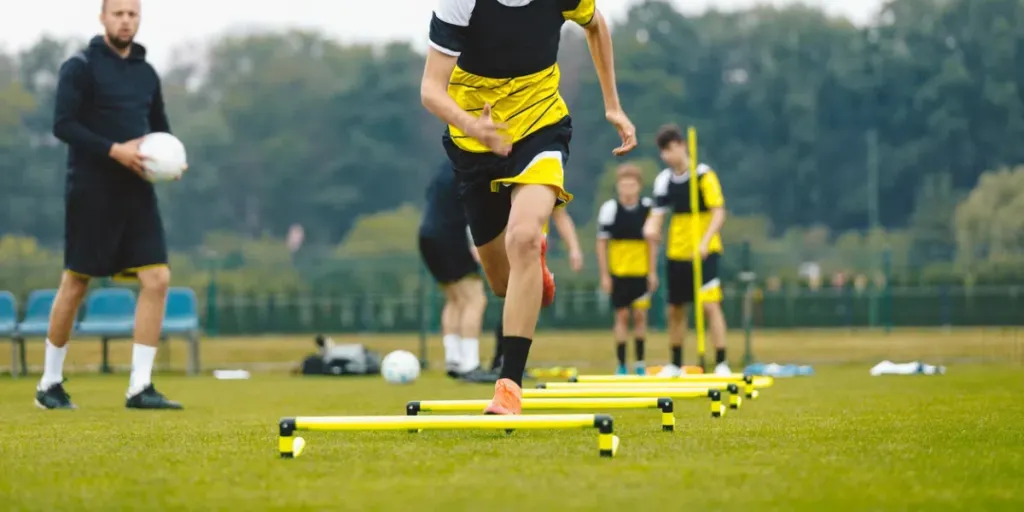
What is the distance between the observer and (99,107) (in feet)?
26.2

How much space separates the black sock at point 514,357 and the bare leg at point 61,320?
11.0ft

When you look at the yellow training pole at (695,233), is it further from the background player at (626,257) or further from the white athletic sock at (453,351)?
the white athletic sock at (453,351)

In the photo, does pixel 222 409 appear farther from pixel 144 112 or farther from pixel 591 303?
pixel 591 303

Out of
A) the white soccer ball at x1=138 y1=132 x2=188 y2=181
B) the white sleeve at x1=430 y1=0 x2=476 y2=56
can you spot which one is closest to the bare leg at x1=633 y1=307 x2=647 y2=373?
the white soccer ball at x1=138 y1=132 x2=188 y2=181

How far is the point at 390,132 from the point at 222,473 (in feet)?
232

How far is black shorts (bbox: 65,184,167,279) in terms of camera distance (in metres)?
7.80

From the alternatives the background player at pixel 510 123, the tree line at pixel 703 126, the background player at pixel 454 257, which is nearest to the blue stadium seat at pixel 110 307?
the background player at pixel 454 257

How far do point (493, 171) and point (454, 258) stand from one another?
5649 mm

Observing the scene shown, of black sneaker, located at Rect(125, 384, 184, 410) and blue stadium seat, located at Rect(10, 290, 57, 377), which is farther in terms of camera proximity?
blue stadium seat, located at Rect(10, 290, 57, 377)

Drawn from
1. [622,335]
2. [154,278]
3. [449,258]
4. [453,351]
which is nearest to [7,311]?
[453,351]

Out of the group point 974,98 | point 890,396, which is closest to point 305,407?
point 890,396

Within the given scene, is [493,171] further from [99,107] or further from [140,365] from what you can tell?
[99,107]

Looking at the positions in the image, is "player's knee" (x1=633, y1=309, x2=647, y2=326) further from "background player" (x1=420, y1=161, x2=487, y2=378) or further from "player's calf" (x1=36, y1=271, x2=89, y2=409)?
"player's calf" (x1=36, y1=271, x2=89, y2=409)

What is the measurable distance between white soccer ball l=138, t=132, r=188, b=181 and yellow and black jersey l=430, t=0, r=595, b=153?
2544 millimetres
